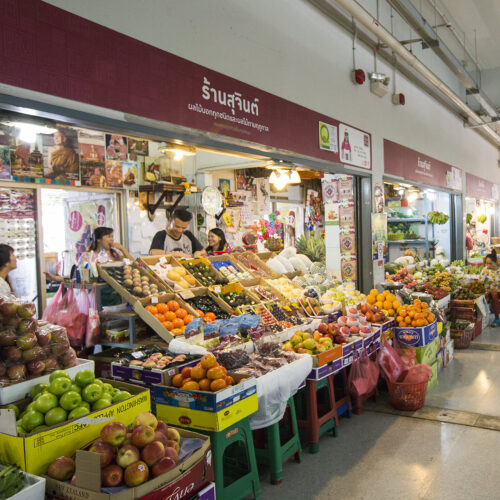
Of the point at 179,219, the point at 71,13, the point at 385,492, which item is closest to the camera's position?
the point at 71,13

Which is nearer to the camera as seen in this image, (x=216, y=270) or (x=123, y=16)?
(x=123, y=16)

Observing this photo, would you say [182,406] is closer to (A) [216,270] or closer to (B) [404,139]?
(A) [216,270]

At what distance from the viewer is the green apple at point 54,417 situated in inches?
91.2

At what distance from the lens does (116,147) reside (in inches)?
269

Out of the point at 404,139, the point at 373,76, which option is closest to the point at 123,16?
the point at 373,76

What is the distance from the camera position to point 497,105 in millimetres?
13961

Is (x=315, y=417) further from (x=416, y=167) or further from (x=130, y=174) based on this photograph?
(x=416, y=167)

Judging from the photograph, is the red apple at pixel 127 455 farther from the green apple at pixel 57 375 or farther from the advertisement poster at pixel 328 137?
the advertisement poster at pixel 328 137

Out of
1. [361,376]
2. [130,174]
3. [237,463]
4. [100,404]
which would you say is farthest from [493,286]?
[100,404]

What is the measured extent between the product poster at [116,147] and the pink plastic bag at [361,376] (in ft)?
14.3

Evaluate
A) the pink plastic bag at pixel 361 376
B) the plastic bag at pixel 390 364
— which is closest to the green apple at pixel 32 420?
the pink plastic bag at pixel 361 376

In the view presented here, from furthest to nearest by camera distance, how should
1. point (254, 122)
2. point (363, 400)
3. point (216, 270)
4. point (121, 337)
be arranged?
point (216, 270) → point (363, 400) → point (254, 122) → point (121, 337)

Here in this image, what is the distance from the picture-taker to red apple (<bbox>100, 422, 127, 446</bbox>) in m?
2.13

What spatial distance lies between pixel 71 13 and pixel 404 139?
21.8 feet
